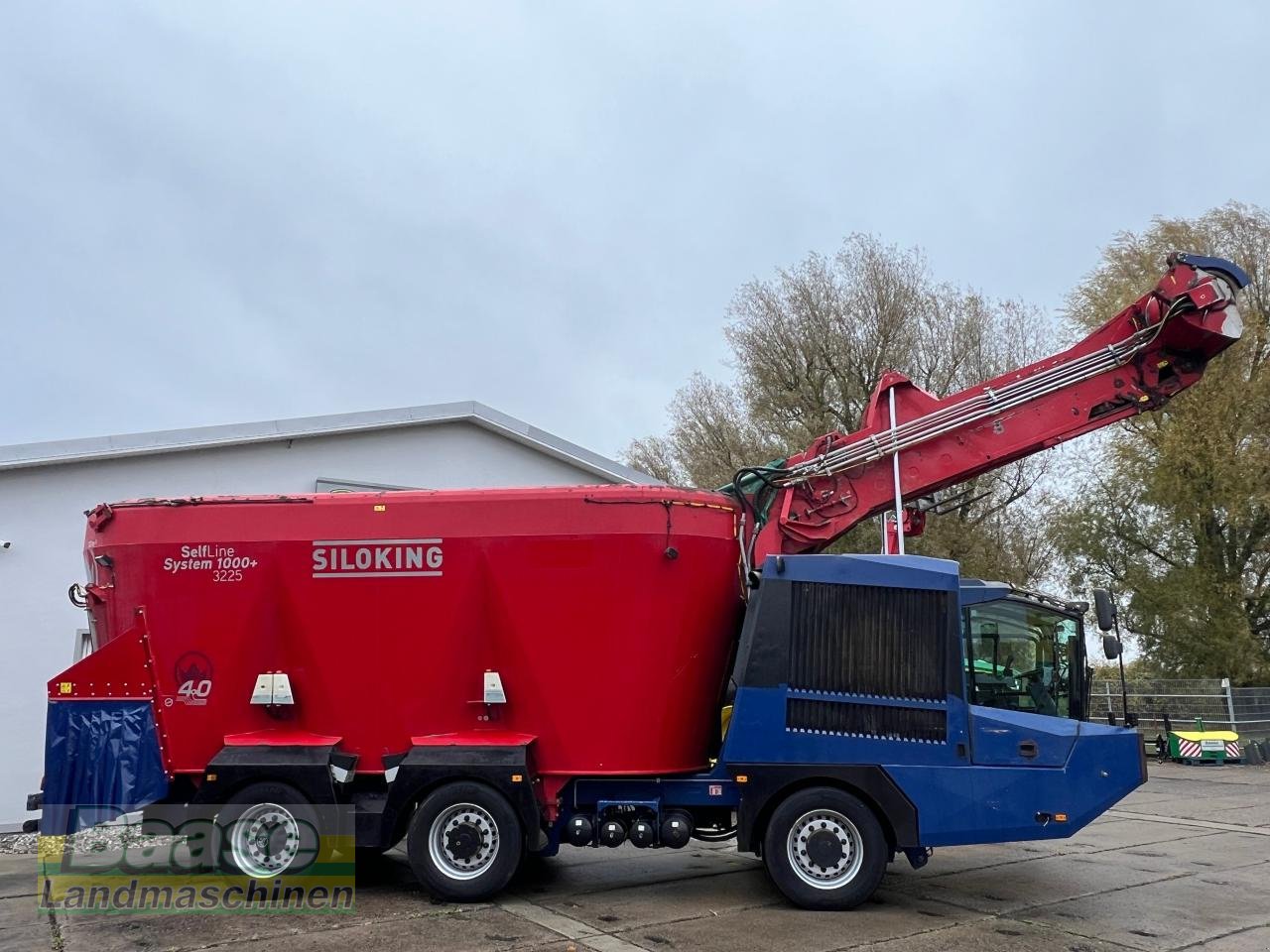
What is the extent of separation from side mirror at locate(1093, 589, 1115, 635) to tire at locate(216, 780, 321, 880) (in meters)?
6.06

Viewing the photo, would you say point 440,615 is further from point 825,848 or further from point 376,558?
point 825,848

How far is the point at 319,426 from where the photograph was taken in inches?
523

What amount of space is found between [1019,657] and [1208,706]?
1590 centimetres

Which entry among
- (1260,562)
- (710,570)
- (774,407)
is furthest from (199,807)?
(1260,562)

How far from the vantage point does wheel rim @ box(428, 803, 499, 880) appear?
7.80m

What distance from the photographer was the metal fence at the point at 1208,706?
20688 millimetres

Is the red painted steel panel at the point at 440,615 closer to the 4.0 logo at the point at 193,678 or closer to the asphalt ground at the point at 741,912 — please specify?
the 4.0 logo at the point at 193,678

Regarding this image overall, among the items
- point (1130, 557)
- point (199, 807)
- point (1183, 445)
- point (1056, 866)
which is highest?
point (1183, 445)

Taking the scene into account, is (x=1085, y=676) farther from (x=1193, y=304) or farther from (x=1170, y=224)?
(x=1170, y=224)

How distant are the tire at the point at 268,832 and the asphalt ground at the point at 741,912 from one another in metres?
0.60

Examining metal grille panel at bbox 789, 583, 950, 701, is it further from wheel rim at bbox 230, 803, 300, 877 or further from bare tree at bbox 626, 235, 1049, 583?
bare tree at bbox 626, 235, 1049, 583

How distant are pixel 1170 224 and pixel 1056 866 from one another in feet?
69.9

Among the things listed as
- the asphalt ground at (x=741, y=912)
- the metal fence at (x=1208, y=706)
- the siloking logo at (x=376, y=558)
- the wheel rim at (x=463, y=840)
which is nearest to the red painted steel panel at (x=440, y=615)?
the siloking logo at (x=376, y=558)

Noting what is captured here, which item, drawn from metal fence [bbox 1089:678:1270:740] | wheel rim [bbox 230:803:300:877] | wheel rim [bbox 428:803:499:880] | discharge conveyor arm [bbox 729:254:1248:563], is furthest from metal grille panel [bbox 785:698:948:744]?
metal fence [bbox 1089:678:1270:740]
